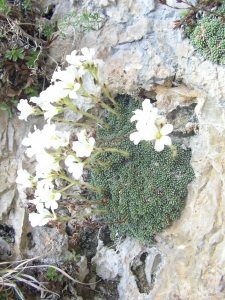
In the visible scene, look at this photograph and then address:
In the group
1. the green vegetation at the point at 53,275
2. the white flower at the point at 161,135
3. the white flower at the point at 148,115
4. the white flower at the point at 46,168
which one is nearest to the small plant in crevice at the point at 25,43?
the white flower at the point at 46,168

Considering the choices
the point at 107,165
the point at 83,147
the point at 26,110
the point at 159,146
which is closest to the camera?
the point at 159,146

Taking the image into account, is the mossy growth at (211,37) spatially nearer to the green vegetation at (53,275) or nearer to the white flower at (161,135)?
the white flower at (161,135)

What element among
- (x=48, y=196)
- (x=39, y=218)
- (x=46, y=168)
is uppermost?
(x=46, y=168)

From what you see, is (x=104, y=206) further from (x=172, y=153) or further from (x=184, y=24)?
(x=184, y=24)

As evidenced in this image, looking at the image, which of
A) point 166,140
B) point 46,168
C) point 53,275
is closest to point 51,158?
point 46,168

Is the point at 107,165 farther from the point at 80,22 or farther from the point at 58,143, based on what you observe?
the point at 80,22

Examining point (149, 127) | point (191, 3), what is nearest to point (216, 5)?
point (191, 3)

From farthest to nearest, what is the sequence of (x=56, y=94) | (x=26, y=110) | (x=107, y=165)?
1. (x=107, y=165)
2. (x=26, y=110)
3. (x=56, y=94)

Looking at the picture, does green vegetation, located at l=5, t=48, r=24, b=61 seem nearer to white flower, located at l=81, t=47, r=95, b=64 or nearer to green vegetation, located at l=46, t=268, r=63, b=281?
white flower, located at l=81, t=47, r=95, b=64
